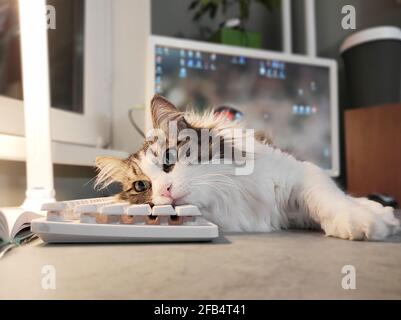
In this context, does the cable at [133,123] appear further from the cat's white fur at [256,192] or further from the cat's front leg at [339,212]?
the cat's front leg at [339,212]

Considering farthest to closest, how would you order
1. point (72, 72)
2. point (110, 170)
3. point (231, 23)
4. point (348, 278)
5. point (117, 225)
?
point (231, 23) < point (72, 72) < point (110, 170) < point (117, 225) < point (348, 278)

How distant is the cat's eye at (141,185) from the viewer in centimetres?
84

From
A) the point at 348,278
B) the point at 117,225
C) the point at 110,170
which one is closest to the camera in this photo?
the point at 348,278

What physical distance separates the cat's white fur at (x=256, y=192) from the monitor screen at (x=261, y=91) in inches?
25.8

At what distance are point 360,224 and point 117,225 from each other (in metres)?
0.43

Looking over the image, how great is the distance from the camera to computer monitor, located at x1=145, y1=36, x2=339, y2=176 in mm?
1509

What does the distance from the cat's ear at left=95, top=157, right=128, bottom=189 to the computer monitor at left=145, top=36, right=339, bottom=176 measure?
0.55m

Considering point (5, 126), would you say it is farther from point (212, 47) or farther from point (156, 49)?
point (212, 47)

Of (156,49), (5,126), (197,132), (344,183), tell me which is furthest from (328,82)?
(5,126)

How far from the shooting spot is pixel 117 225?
0.62 m

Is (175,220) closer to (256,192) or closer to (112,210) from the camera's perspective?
(112,210)

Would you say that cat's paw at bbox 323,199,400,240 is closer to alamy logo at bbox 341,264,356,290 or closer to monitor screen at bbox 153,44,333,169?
alamy logo at bbox 341,264,356,290

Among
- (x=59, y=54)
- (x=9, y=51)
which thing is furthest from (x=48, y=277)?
(x=59, y=54)
